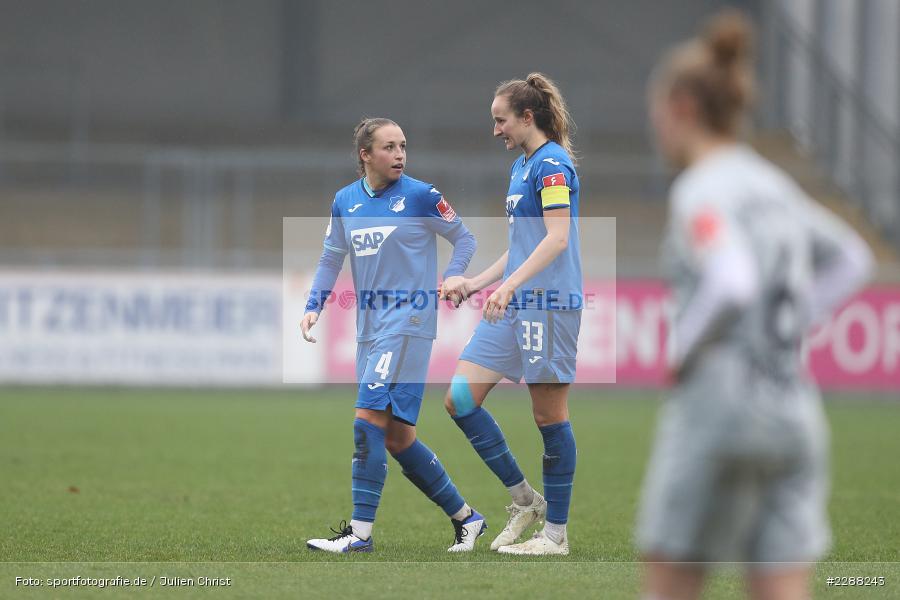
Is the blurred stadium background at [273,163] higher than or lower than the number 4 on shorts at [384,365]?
higher

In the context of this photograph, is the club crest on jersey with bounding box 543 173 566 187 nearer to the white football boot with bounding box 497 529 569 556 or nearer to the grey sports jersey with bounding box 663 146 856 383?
the white football boot with bounding box 497 529 569 556

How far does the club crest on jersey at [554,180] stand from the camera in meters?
6.12

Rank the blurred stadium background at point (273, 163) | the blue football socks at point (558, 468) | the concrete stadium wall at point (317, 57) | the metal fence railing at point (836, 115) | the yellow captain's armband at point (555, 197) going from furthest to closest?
the concrete stadium wall at point (317, 57)
the metal fence railing at point (836, 115)
the blurred stadium background at point (273, 163)
the blue football socks at point (558, 468)
the yellow captain's armband at point (555, 197)

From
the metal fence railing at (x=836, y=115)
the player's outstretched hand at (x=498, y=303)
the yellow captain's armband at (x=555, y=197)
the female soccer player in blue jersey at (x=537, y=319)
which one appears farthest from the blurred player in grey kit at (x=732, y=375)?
the metal fence railing at (x=836, y=115)

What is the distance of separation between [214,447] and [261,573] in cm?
646

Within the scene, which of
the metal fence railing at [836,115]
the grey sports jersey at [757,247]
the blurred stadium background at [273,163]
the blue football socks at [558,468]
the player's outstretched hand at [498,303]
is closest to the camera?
the grey sports jersey at [757,247]

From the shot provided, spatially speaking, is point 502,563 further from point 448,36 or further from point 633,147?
point 448,36

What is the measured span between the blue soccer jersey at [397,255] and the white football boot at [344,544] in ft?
3.13

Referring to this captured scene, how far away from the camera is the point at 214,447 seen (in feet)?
39.3

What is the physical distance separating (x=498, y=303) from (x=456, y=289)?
2.02 feet

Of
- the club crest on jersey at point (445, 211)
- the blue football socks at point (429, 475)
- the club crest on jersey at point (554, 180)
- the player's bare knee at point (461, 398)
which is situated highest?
the club crest on jersey at point (554, 180)

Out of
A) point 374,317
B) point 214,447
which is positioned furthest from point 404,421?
point 214,447

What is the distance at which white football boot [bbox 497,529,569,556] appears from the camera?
638 cm

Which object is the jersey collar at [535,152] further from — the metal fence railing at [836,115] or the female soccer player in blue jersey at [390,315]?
the metal fence railing at [836,115]
